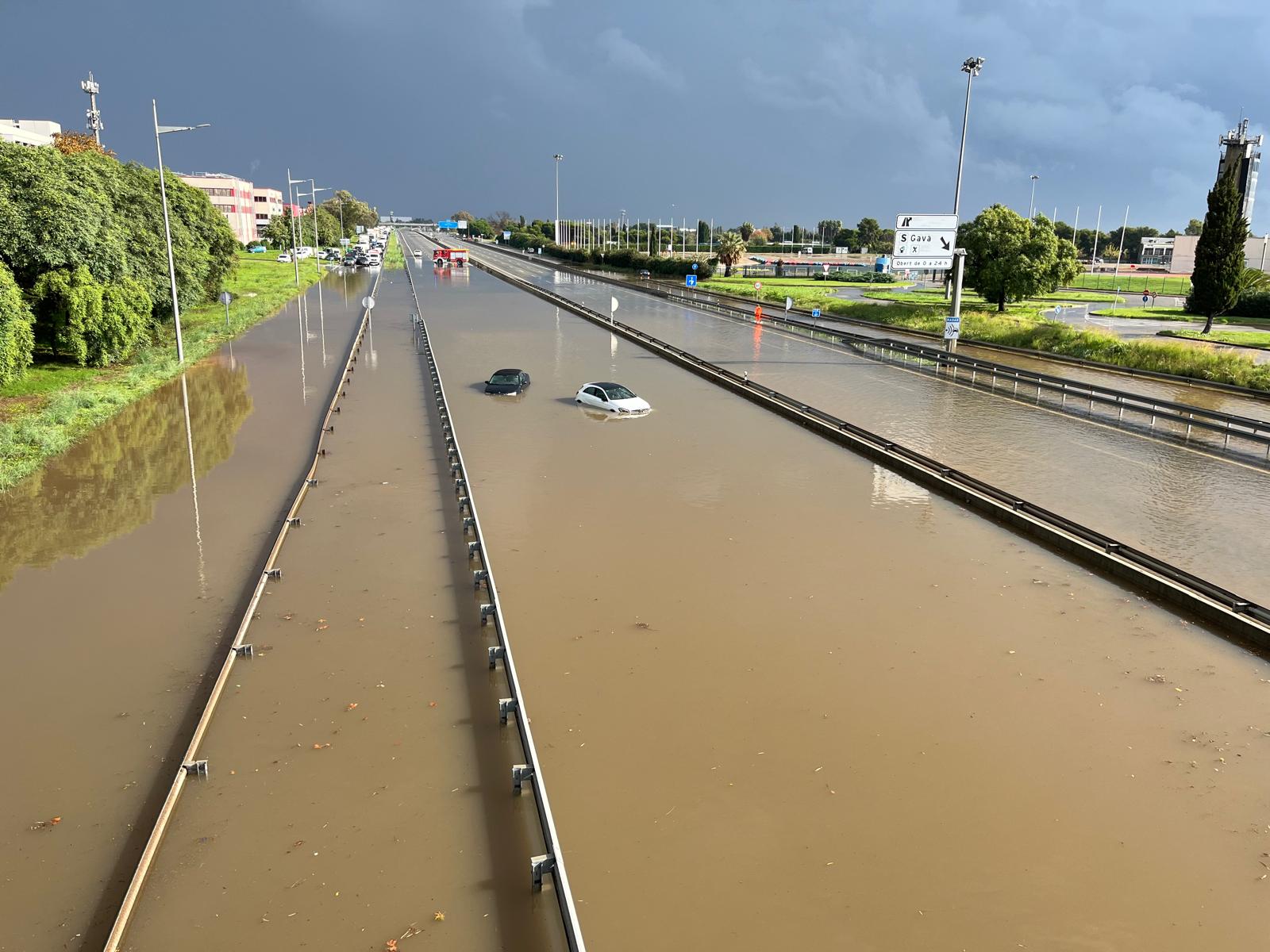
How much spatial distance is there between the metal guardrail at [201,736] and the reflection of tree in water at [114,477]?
10.2 ft

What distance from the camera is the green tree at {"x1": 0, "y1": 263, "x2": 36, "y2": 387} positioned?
2514 centimetres

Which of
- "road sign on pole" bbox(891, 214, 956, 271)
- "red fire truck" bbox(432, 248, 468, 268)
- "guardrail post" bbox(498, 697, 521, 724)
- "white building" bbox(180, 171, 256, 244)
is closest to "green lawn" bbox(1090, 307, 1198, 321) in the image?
"road sign on pole" bbox(891, 214, 956, 271)

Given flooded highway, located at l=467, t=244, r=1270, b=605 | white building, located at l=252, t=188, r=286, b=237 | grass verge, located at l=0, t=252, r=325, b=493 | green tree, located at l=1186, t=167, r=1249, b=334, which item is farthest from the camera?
white building, located at l=252, t=188, r=286, b=237

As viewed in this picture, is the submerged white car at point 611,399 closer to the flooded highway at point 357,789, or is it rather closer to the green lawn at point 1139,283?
the flooded highway at point 357,789

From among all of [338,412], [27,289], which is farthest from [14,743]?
[27,289]

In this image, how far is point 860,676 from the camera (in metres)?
10.9

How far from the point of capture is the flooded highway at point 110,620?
7668 mm

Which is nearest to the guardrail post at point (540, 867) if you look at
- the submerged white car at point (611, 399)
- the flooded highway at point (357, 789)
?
the flooded highway at point (357, 789)

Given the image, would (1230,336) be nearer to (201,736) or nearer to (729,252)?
(201,736)

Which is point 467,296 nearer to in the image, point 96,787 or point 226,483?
point 226,483

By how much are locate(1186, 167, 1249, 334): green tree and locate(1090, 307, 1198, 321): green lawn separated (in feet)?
27.2

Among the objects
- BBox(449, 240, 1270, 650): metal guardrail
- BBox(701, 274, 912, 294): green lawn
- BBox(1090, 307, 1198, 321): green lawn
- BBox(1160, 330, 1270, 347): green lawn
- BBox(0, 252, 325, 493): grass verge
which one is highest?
BBox(701, 274, 912, 294): green lawn

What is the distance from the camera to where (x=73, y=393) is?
26.8m

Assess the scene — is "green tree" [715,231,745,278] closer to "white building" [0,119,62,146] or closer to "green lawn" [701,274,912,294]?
"green lawn" [701,274,912,294]
